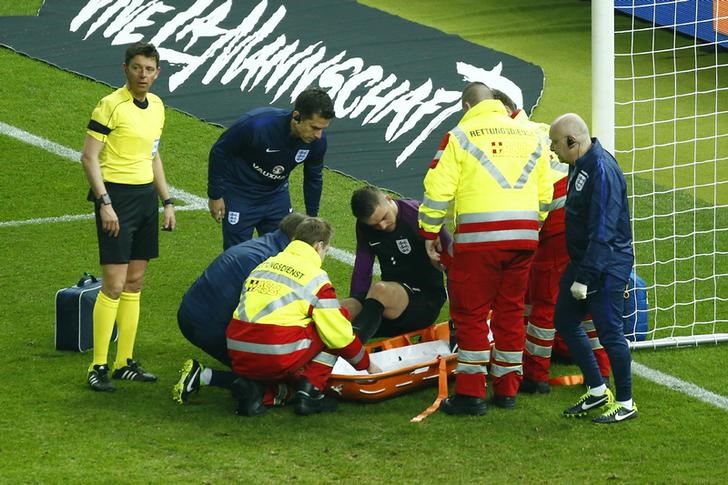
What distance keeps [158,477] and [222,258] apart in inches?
65.2

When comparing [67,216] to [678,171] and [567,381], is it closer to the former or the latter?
[567,381]

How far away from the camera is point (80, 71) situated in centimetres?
1427

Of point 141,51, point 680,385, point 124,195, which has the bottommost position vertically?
point 680,385

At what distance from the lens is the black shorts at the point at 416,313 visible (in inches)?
334

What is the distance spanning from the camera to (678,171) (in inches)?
496

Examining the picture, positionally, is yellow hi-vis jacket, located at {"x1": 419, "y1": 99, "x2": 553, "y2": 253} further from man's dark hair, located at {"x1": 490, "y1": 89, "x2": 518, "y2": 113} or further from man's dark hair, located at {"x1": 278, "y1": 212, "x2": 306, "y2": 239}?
man's dark hair, located at {"x1": 278, "y1": 212, "x2": 306, "y2": 239}

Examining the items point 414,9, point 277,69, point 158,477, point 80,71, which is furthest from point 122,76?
point 158,477

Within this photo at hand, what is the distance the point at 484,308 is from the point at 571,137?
3.46ft

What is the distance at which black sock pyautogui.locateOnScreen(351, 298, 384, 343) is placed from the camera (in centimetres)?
821

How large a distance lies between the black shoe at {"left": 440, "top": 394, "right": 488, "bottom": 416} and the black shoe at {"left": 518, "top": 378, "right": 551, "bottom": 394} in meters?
0.45

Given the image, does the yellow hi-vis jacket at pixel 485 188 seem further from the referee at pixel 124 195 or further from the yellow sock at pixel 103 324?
the yellow sock at pixel 103 324

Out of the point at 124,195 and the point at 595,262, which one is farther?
the point at 124,195

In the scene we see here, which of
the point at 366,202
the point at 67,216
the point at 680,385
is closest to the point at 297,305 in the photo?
the point at 366,202

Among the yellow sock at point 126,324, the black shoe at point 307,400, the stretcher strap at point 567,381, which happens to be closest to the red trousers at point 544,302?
the stretcher strap at point 567,381
